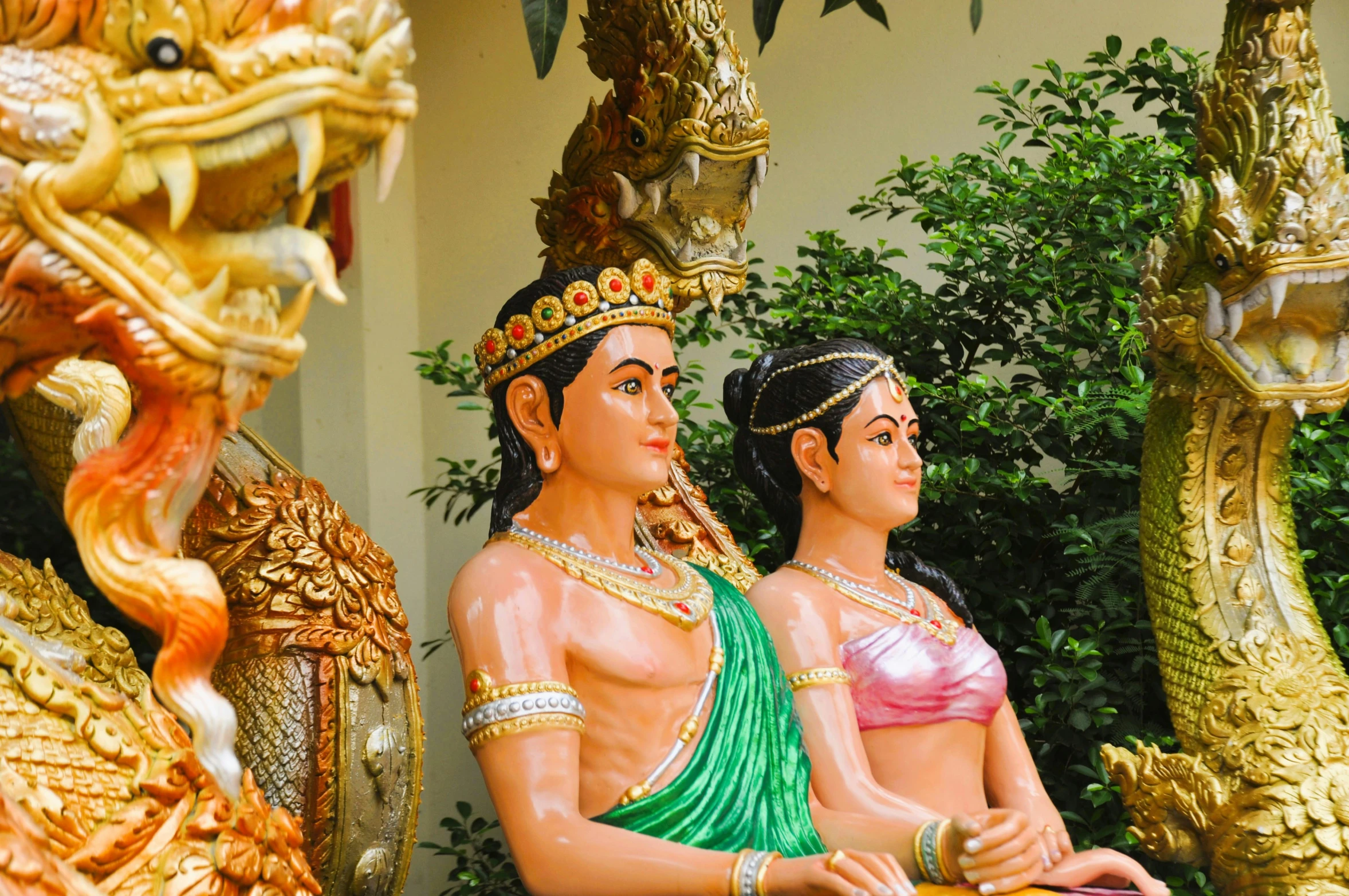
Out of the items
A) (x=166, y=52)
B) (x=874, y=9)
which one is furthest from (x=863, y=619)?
(x=166, y=52)

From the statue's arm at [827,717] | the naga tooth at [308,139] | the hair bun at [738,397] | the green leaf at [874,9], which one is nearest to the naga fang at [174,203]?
the naga tooth at [308,139]

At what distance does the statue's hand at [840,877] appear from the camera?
146cm

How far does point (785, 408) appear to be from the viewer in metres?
2.10

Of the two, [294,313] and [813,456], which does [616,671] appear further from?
[294,313]

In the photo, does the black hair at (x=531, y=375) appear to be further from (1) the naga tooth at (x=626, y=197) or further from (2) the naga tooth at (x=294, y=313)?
(2) the naga tooth at (x=294, y=313)

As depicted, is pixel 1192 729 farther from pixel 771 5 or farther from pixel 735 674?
pixel 771 5

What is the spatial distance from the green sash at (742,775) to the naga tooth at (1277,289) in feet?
2.92

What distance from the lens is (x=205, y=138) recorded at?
828mm

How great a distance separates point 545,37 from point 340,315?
5.91ft

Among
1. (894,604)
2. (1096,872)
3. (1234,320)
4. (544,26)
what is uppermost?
(544,26)

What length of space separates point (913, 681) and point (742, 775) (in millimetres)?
328

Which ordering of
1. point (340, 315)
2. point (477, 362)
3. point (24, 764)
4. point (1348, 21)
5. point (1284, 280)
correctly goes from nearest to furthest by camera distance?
point (24, 764), point (477, 362), point (1284, 280), point (340, 315), point (1348, 21)

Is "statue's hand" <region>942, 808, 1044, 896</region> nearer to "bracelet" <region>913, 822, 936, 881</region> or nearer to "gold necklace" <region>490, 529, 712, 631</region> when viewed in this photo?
"bracelet" <region>913, 822, 936, 881</region>

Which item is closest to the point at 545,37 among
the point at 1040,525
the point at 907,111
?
the point at 1040,525
